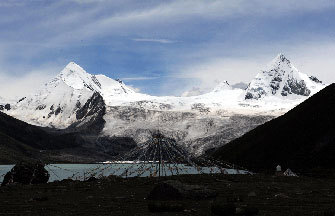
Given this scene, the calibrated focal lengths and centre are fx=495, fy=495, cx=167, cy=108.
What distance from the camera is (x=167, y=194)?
47.1 m

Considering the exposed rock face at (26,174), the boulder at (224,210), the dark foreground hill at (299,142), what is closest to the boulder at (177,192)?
the boulder at (224,210)

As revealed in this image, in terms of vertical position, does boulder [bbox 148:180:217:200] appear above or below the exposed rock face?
below

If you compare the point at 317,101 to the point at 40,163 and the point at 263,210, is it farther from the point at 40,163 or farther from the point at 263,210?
the point at 263,210

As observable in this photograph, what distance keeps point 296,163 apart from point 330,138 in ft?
46.7

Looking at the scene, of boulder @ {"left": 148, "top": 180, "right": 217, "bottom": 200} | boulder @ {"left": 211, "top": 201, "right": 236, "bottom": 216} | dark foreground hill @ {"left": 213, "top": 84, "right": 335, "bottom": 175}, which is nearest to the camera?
boulder @ {"left": 211, "top": 201, "right": 236, "bottom": 216}

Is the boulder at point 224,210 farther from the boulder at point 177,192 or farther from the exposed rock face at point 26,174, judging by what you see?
the exposed rock face at point 26,174

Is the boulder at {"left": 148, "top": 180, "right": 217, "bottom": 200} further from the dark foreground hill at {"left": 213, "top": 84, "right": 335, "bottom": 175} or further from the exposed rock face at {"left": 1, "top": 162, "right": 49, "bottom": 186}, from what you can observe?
the dark foreground hill at {"left": 213, "top": 84, "right": 335, "bottom": 175}

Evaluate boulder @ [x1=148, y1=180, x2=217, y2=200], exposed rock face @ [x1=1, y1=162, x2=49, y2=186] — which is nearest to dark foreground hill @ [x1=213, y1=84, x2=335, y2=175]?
exposed rock face @ [x1=1, y1=162, x2=49, y2=186]

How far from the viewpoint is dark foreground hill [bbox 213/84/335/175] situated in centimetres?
14462

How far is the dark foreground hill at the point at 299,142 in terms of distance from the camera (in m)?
145

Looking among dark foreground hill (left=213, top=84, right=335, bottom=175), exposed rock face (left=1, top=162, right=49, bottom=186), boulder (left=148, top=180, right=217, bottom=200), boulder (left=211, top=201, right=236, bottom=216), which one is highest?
dark foreground hill (left=213, top=84, right=335, bottom=175)

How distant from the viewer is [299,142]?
159 meters

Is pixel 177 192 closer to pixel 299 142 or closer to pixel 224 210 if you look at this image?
pixel 224 210

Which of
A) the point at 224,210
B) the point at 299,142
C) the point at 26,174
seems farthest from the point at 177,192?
the point at 299,142
